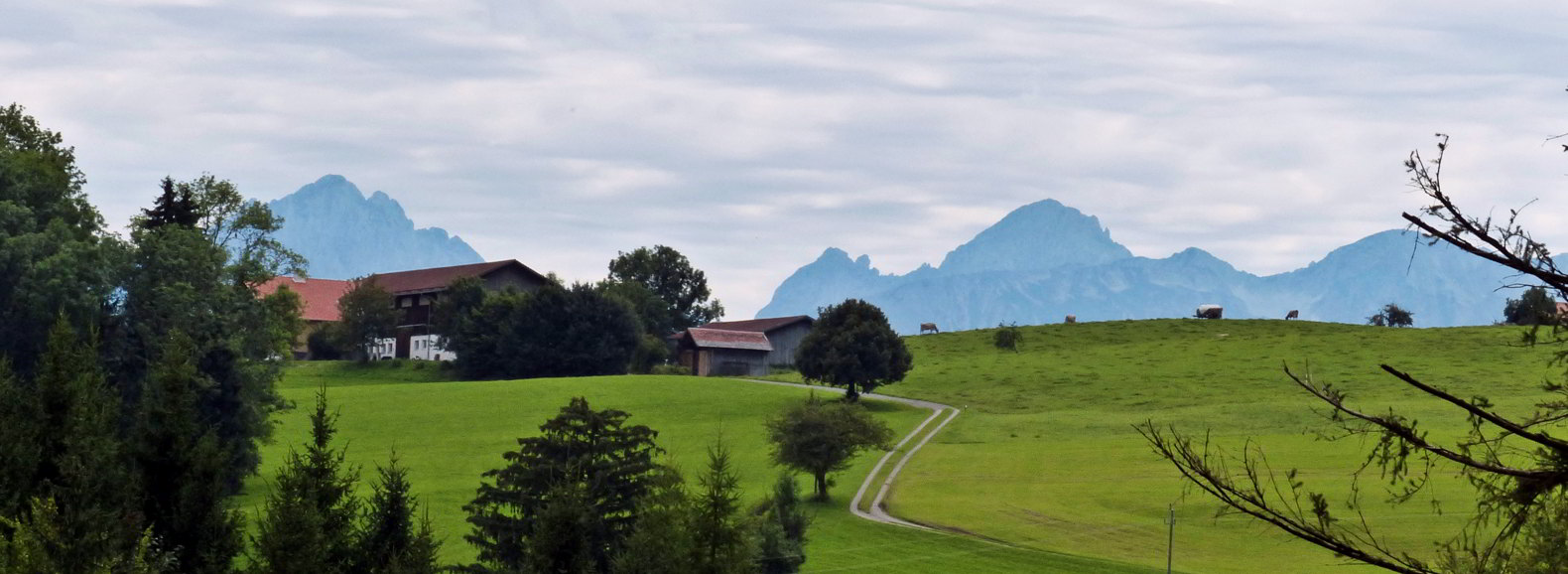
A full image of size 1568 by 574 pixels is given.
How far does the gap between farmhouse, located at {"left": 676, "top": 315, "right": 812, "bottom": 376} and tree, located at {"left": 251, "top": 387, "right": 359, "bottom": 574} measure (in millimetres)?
90133

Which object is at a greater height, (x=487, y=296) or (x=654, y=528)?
(x=487, y=296)

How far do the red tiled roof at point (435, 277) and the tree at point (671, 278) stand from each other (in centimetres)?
2551

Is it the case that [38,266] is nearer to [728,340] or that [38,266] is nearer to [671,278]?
[728,340]

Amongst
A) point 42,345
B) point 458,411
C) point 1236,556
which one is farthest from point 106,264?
point 1236,556

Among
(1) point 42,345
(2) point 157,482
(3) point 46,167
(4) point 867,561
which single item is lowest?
(4) point 867,561

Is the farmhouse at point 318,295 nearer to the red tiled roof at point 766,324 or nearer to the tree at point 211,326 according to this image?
the red tiled roof at point 766,324

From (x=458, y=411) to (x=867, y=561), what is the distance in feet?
143

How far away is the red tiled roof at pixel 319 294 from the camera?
506ft

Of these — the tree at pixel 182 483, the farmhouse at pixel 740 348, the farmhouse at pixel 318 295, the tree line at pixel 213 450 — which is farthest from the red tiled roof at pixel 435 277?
the tree at pixel 182 483

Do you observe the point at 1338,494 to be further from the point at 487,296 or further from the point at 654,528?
the point at 487,296

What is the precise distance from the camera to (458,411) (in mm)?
90750

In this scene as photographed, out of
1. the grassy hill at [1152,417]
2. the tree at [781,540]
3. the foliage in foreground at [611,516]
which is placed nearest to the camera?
the foliage in foreground at [611,516]

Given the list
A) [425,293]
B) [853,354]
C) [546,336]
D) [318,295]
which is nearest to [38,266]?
[853,354]

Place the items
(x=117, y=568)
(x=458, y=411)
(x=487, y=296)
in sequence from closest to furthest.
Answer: (x=117, y=568)
(x=458, y=411)
(x=487, y=296)
